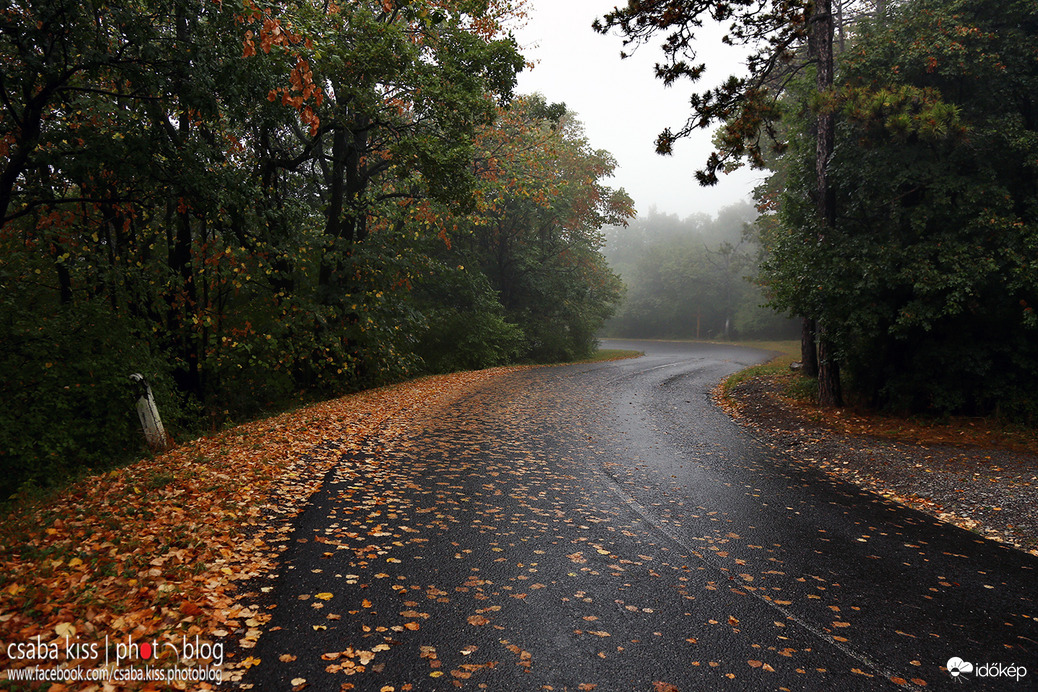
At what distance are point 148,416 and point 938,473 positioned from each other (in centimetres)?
1211

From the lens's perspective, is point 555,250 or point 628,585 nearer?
point 628,585

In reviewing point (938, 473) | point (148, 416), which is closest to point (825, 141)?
point (938, 473)

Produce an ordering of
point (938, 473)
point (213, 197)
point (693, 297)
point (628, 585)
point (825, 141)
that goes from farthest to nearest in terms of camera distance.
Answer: point (693, 297) → point (825, 141) → point (213, 197) → point (938, 473) → point (628, 585)

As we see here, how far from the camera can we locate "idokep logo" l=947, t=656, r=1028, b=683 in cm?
344

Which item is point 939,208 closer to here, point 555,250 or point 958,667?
point 958,667

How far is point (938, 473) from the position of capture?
309 inches

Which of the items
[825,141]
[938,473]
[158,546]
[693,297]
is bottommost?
[938,473]

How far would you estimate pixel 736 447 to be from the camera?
31.6 ft

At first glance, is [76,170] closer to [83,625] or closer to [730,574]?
[83,625]

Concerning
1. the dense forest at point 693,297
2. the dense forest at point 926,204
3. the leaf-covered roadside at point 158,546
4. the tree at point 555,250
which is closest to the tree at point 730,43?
the dense forest at point 926,204

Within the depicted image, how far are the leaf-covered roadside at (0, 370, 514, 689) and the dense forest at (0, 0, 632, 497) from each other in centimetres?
264

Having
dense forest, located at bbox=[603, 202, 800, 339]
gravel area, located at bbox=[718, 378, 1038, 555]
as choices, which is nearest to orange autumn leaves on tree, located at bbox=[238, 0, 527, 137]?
gravel area, located at bbox=[718, 378, 1038, 555]

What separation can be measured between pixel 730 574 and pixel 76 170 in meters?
9.70

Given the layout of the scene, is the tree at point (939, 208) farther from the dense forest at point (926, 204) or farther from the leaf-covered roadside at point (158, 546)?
the leaf-covered roadside at point (158, 546)
